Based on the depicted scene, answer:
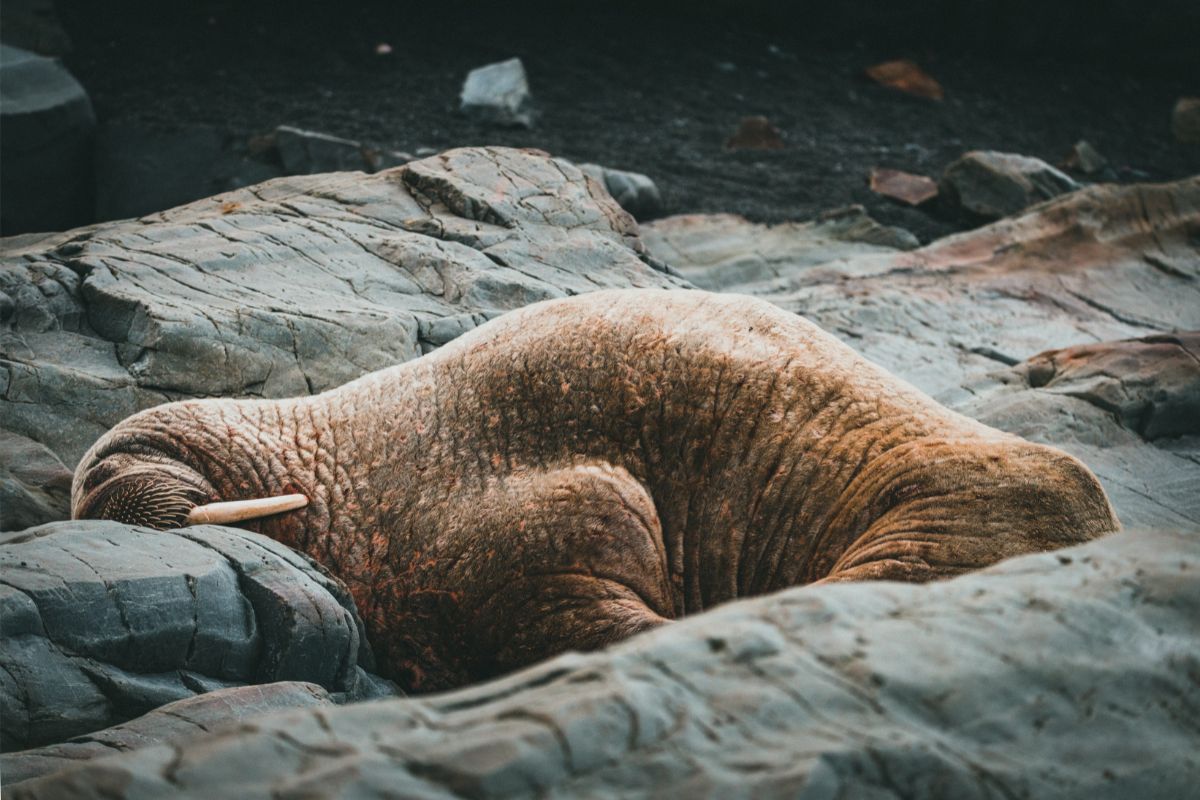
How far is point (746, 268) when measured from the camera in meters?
9.31

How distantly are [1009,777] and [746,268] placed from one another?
7241mm

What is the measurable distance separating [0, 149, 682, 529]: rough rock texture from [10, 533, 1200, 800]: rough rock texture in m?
3.56

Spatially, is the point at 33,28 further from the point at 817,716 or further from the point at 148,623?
the point at 817,716

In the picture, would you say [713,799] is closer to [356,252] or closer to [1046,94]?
[356,252]

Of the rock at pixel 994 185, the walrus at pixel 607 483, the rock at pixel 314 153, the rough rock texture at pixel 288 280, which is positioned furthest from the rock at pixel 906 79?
the walrus at pixel 607 483

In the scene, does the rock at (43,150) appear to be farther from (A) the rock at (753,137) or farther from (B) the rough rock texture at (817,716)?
(B) the rough rock texture at (817,716)

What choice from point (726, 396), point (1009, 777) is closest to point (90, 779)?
point (1009, 777)

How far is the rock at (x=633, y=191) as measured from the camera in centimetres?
1018

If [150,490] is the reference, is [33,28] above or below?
above

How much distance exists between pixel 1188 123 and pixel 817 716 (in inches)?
521

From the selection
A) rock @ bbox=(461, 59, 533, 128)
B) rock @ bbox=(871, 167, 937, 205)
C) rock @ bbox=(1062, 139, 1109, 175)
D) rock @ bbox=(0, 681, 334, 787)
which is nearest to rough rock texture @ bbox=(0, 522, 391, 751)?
rock @ bbox=(0, 681, 334, 787)

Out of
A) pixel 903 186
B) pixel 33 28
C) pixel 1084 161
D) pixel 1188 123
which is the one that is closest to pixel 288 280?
pixel 903 186

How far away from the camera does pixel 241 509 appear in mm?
4613

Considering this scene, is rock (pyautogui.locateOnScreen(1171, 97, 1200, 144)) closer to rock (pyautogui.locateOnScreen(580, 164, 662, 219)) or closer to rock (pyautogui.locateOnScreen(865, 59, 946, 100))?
rock (pyautogui.locateOnScreen(865, 59, 946, 100))
